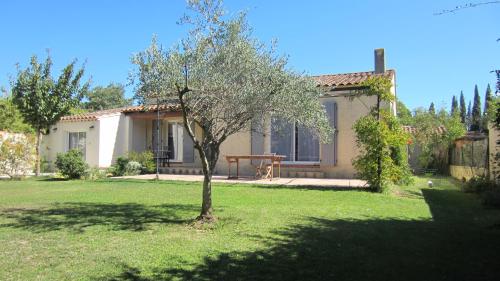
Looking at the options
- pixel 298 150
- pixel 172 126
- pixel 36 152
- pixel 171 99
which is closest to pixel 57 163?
pixel 36 152

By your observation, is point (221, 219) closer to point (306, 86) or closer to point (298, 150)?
point (306, 86)

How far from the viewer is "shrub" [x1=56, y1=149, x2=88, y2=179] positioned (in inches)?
699

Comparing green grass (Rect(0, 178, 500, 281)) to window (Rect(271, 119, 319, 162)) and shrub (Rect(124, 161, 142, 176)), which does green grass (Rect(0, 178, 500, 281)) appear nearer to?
window (Rect(271, 119, 319, 162))

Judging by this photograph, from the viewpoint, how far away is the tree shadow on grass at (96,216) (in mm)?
7609

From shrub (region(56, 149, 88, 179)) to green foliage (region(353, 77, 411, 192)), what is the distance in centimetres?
1177

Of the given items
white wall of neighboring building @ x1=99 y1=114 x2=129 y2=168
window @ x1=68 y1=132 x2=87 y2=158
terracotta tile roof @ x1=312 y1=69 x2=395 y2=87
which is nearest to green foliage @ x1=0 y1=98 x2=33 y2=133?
window @ x1=68 y1=132 x2=87 y2=158

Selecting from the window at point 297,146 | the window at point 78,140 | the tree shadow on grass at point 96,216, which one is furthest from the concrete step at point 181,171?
the tree shadow on grass at point 96,216

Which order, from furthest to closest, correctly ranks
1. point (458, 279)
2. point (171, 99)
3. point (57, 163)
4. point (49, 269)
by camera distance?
point (57, 163)
point (171, 99)
point (49, 269)
point (458, 279)

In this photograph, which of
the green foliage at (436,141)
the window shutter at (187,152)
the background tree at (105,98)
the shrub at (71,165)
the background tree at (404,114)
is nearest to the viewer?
the shrub at (71,165)

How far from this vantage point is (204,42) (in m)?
7.31

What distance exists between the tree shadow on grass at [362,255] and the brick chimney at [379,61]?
12057 mm

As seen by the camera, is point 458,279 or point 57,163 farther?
point 57,163

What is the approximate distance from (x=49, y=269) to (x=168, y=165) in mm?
16992

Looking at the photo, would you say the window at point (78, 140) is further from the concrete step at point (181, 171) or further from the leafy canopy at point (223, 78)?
the leafy canopy at point (223, 78)
